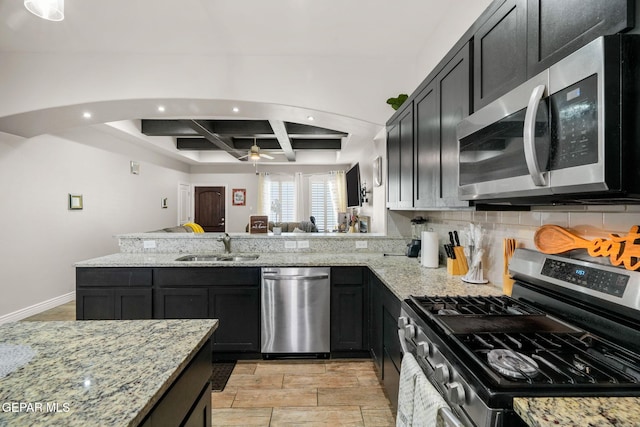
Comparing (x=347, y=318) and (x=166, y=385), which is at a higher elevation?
(x=166, y=385)

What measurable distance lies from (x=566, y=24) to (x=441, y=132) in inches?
34.5

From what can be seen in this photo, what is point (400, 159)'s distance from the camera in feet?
8.53

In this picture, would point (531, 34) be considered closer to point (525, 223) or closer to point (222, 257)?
point (525, 223)

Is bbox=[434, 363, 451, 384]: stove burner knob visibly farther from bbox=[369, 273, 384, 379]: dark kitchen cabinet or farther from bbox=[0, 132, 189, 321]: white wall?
bbox=[0, 132, 189, 321]: white wall

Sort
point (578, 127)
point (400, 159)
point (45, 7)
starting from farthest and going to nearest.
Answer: point (400, 159), point (45, 7), point (578, 127)

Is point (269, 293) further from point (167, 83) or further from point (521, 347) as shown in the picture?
point (167, 83)

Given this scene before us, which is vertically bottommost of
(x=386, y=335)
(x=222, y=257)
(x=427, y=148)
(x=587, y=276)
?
(x=386, y=335)

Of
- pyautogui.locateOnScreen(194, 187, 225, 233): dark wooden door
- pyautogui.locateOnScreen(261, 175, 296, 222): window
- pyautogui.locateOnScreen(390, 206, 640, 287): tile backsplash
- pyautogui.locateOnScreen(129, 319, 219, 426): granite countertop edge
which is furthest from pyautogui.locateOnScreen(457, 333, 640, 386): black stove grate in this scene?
pyautogui.locateOnScreen(194, 187, 225, 233): dark wooden door

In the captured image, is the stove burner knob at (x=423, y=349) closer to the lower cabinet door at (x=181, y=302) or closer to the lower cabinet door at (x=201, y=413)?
the lower cabinet door at (x=201, y=413)

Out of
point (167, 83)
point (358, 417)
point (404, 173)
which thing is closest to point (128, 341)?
point (358, 417)

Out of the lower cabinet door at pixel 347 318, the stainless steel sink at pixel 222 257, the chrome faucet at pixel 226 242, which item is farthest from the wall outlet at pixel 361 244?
the chrome faucet at pixel 226 242

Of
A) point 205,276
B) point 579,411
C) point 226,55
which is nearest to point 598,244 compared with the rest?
point 579,411

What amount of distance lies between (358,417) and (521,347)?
1429 mm

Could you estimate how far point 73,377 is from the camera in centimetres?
81
